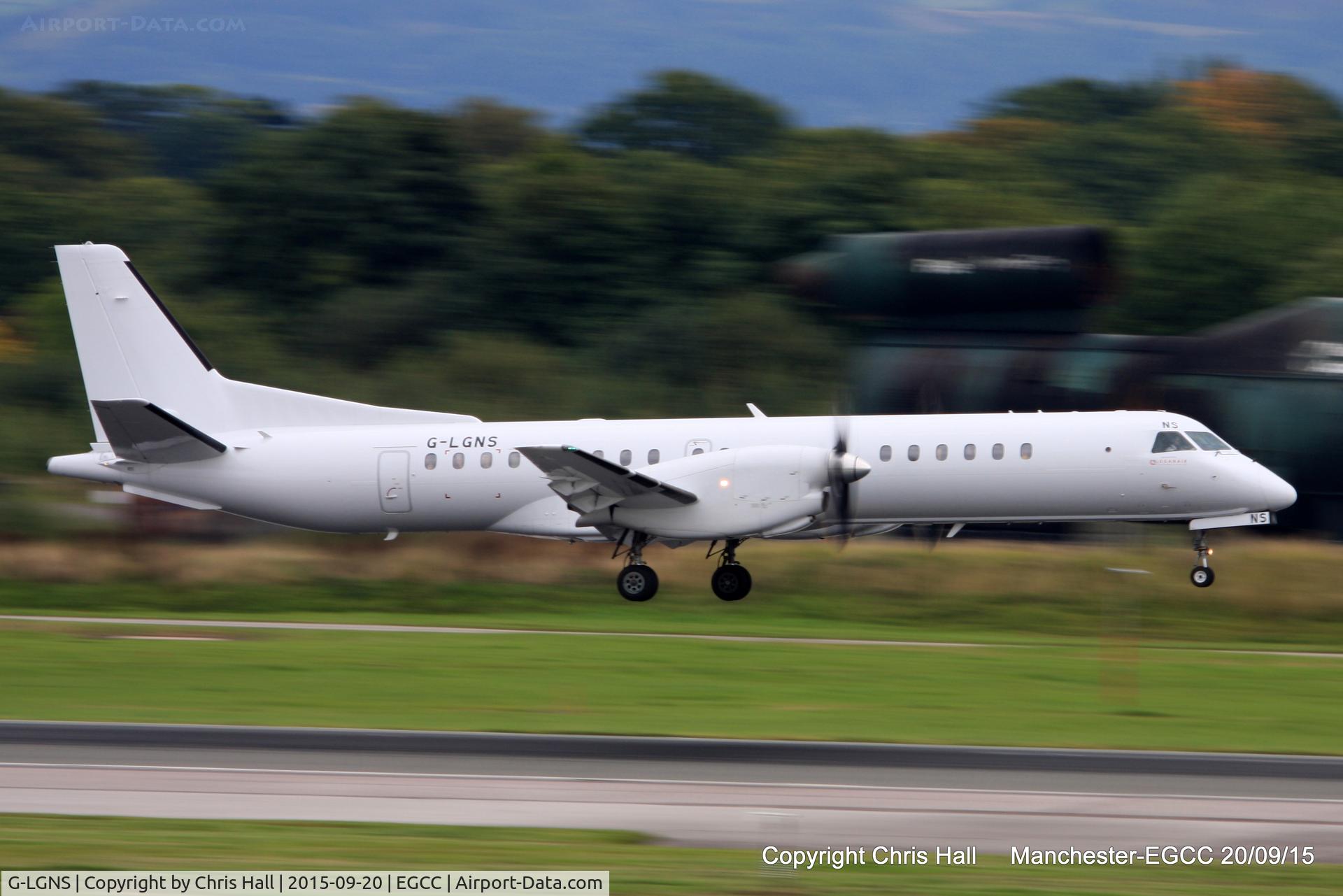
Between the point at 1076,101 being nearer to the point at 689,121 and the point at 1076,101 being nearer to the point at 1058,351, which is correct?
the point at 689,121

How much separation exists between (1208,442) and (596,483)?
8.19 metres

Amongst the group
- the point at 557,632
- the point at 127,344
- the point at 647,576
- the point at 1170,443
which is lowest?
the point at 557,632

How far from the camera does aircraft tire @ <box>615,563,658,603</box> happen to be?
64.4 ft

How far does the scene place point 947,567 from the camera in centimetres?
2311

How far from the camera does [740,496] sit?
18.6 meters

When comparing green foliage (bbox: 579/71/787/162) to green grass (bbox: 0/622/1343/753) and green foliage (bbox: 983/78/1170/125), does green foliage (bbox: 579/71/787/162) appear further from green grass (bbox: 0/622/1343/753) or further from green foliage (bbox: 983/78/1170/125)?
green grass (bbox: 0/622/1343/753)

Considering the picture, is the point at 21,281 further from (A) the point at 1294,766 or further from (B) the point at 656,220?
(A) the point at 1294,766

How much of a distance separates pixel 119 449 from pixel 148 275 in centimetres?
2862

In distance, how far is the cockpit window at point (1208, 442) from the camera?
19.2 metres

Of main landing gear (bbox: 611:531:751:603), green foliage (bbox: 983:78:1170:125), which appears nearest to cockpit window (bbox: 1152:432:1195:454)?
main landing gear (bbox: 611:531:751:603)

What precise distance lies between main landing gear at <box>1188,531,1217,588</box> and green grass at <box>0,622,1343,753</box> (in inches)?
45.9

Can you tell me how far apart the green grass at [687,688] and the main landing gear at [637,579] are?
0.80 meters

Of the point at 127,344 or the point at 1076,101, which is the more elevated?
the point at 1076,101

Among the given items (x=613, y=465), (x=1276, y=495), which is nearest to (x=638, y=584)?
(x=613, y=465)
